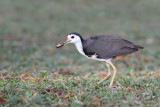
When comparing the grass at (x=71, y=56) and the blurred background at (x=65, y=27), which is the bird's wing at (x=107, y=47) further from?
the blurred background at (x=65, y=27)

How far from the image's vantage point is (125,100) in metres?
4.03

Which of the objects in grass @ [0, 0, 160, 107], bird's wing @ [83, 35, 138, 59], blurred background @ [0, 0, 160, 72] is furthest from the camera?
blurred background @ [0, 0, 160, 72]

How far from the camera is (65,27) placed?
14.2 m

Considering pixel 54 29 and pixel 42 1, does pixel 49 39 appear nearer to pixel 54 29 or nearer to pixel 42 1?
pixel 54 29

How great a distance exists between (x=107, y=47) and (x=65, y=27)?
368 inches

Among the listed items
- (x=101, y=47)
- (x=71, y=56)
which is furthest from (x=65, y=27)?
(x=101, y=47)

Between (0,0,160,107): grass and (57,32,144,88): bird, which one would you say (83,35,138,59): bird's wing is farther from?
(0,0,160,107): grass

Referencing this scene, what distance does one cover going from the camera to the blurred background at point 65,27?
28.8 feet

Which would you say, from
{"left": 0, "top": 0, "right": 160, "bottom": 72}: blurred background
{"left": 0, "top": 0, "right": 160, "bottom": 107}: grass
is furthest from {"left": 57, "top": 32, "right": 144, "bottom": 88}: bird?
{"left": 0, "top": 0, "right": 160, "bottom": 72}: blurred background

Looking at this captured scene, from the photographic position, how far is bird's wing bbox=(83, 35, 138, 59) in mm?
4953

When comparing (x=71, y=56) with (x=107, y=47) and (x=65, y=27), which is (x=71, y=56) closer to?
(x=107, y=47)

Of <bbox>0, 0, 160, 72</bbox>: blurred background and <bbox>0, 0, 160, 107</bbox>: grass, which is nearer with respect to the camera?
<bbox>0, 0, 160, 107</bbox>: grass

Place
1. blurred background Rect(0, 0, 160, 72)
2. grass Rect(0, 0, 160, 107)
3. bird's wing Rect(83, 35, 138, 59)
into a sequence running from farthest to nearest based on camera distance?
1. blurred background Rect(0, 0, 160, 72)
2. bird's wing Rect(83, 35, 138, 59)
3. grass Rect(0, 0, 160, 107)

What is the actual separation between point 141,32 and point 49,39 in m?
4.75
